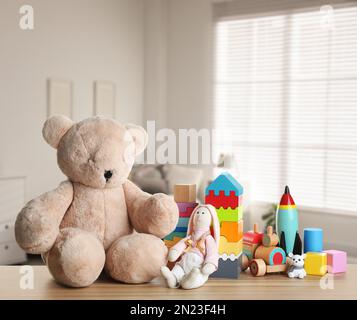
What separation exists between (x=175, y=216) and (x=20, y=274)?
1.27 ft

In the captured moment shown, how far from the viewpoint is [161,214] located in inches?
43.0

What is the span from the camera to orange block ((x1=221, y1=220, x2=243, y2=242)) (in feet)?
3.73

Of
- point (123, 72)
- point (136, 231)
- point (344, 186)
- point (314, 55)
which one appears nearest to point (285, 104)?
point (314, 55)

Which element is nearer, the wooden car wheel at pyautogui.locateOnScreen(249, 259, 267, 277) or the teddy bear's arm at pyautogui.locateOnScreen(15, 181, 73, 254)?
the teddy bear's arm at pyautogui.locateOnScreen(15, 181, 73, 254)

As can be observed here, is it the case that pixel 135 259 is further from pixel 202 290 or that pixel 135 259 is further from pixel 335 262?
pixel 335 262

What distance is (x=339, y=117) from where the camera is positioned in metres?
4.59

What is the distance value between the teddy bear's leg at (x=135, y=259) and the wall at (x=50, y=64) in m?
3.32

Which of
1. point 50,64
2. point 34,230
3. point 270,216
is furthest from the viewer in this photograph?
point 270,216

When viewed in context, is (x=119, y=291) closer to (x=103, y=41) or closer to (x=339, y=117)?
(x=339, y=117)

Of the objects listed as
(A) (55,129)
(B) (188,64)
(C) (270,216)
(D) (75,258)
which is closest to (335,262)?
(D) (75,258)

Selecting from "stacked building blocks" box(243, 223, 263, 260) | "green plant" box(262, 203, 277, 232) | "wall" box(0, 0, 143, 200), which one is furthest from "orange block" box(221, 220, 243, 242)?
"green plant" box(262, 203, 277, 232)

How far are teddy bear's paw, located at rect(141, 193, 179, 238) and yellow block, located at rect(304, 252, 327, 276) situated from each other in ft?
1.11

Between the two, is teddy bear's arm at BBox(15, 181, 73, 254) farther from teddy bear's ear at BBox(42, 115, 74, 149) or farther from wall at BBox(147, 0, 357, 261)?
wall at BBox(147, 0, 357, 261)

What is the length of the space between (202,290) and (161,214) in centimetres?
17
